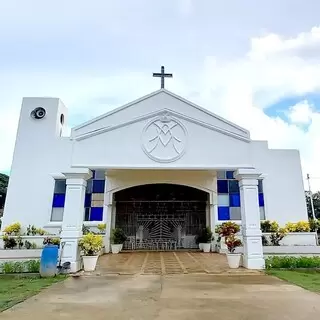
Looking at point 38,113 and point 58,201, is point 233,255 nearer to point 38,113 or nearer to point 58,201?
point 58,201

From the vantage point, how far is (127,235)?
548 inches

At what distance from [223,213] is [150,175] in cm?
352

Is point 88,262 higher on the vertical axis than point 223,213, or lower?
lower

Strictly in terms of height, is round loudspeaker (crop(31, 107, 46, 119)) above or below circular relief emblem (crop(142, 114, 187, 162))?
above

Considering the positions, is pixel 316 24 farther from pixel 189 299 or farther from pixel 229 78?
pixel 189 299

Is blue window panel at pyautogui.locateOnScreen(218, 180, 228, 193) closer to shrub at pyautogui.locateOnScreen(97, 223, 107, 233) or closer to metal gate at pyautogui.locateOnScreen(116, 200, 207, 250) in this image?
metal gate at pyautogui.locateOnScreen(116, 200, 207, 250)

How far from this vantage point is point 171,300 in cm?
445

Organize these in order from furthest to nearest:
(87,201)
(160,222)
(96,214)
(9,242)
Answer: (160,222) < (87,201) < (96,214) < (9,242)

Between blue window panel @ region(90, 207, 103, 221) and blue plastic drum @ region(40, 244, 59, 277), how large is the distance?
565 centimetres

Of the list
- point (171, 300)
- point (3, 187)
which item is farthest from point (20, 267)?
point (3, 187)

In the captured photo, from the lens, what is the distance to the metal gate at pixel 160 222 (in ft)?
45.8

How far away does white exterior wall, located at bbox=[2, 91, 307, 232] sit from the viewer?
34.0 feet

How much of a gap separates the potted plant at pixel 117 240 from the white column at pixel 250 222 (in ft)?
20.9

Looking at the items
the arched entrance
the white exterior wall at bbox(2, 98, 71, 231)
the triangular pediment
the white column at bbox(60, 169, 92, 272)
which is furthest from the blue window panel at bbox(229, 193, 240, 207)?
the white column at bbox(60, 169, 92, 272)
